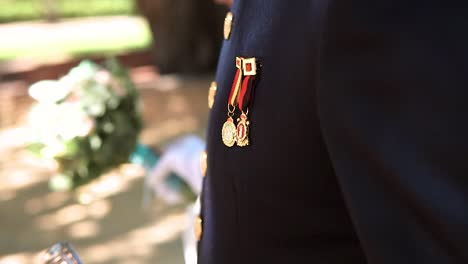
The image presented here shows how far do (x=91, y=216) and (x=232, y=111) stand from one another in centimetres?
294

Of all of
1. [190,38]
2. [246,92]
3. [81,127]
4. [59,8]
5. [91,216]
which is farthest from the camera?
[59,8]

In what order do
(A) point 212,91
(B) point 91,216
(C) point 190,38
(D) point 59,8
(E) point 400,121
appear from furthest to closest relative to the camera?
(D) point 59,8 → (C) point 190,38 → (B) point 91,216 → (A) point 212,91 → (E) point 400,121

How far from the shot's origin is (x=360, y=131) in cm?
53

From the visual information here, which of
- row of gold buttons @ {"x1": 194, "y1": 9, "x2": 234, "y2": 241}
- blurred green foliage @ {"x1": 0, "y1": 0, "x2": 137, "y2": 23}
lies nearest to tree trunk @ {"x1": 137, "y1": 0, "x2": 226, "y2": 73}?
blurred green foliage @ {"x1": 0, "y1": 0, "x2": 137, "y2": 23}

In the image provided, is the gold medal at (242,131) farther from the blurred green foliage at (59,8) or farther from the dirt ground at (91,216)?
the blurred green foliage at (59,8)

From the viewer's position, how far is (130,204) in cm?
369

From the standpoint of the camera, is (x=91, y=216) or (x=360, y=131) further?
(x=91, y=216)

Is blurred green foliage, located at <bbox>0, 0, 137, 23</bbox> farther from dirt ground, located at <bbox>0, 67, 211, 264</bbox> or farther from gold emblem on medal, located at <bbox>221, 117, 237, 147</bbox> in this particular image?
gold emblem on medal, located at <bbox>221, 117, 237, 147</bbox>

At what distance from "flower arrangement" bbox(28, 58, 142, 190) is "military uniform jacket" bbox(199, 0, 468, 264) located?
2.18 ft

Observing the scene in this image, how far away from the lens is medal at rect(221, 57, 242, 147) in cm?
72

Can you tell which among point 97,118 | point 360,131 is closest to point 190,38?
point 97,118

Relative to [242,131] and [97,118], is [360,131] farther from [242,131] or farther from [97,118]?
[97,118]

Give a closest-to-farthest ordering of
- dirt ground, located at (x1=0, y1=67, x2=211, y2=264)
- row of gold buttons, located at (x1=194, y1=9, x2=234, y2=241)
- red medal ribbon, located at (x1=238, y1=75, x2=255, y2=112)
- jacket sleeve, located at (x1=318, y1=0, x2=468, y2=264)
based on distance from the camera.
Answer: jacket sleeve, located at (x1=318, y1=0, x2=468, y2=264), red medal ribbon, located at (x1=238, y1=75, x2=255, y2=112), row of gold buttons, located at (x1=194, y1=9, x2=234, y2=241), dirt ground, located at (x1=0, y1=67, x2=211, y2=264)

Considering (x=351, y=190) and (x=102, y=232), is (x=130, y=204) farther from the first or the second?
(x=351, y=190)
